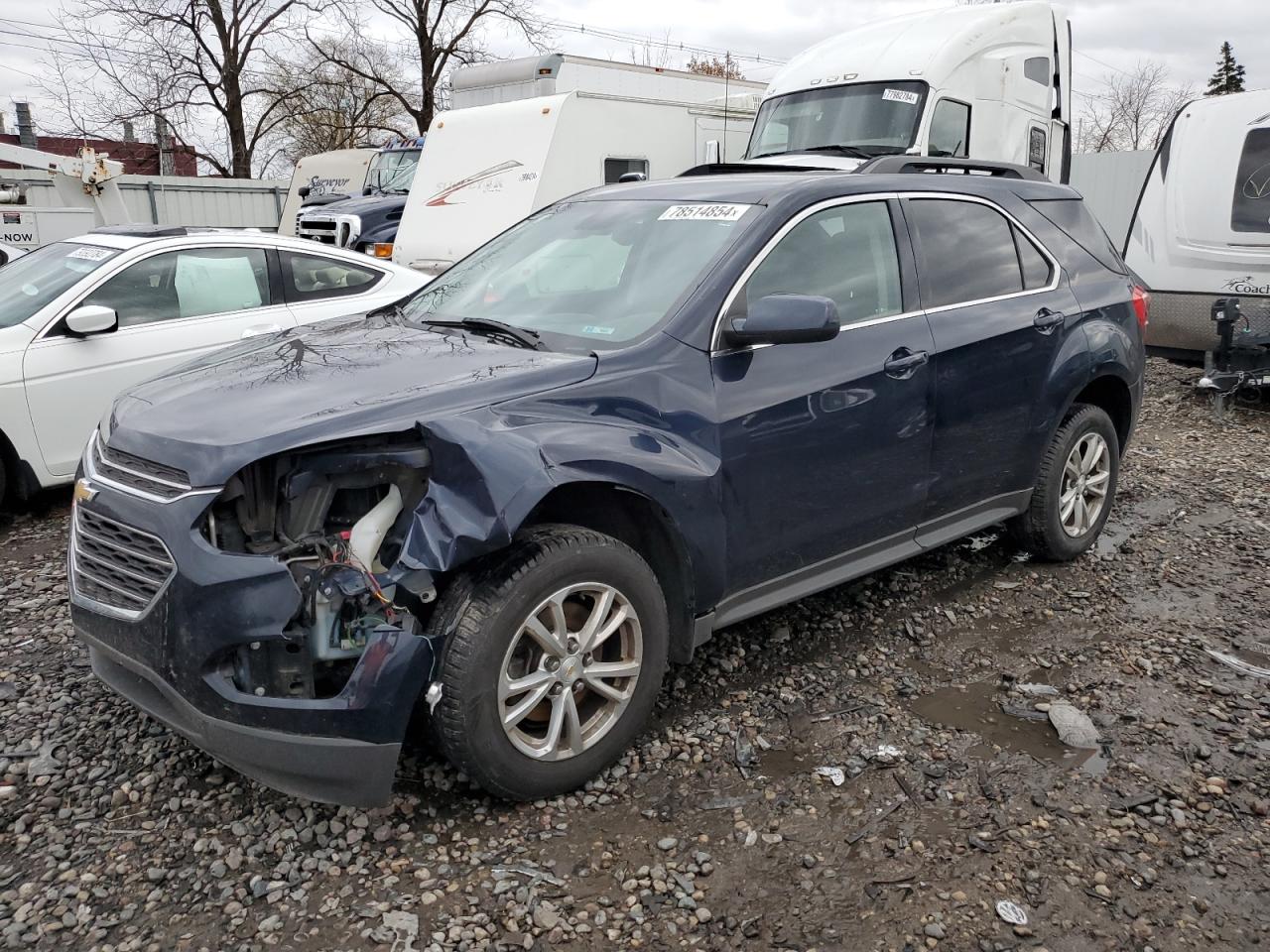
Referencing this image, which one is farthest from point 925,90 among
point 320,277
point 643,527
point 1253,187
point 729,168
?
point 643,527

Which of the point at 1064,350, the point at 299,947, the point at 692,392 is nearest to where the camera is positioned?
the point at 299,947

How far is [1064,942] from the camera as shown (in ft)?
8.35

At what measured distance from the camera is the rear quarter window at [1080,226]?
4.93m

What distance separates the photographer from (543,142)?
421 inches

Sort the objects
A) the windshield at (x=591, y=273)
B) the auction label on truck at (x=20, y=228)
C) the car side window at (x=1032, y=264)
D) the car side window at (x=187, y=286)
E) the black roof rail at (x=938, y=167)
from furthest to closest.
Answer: the auction label on truck at (x=20, y=228)
the car side window at (x=187, y=286)
the car side window at (x=1032, y=264)
the black roof rail at (x=938, y=167)
the windshield at (x=591, y=273)

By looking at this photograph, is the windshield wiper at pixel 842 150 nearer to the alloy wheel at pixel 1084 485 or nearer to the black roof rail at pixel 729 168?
the black roof rail at pixel 729 168

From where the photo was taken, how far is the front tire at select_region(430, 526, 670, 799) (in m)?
2.81

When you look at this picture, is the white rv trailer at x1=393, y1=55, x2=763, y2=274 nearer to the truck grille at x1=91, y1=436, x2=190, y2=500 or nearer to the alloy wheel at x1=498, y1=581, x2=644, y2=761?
the truck grille at x1=91, y1=436, x2=190, y2=500

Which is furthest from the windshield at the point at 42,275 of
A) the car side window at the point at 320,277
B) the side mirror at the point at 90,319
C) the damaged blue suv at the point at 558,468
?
the damaged blue suv at the point at 558,468

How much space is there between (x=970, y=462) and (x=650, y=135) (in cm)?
824

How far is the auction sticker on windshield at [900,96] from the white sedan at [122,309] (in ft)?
17.8

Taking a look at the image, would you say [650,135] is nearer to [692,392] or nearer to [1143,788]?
[692,392]

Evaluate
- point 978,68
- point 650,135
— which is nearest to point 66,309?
point 650,135

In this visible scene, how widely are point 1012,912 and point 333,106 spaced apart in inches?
1504
